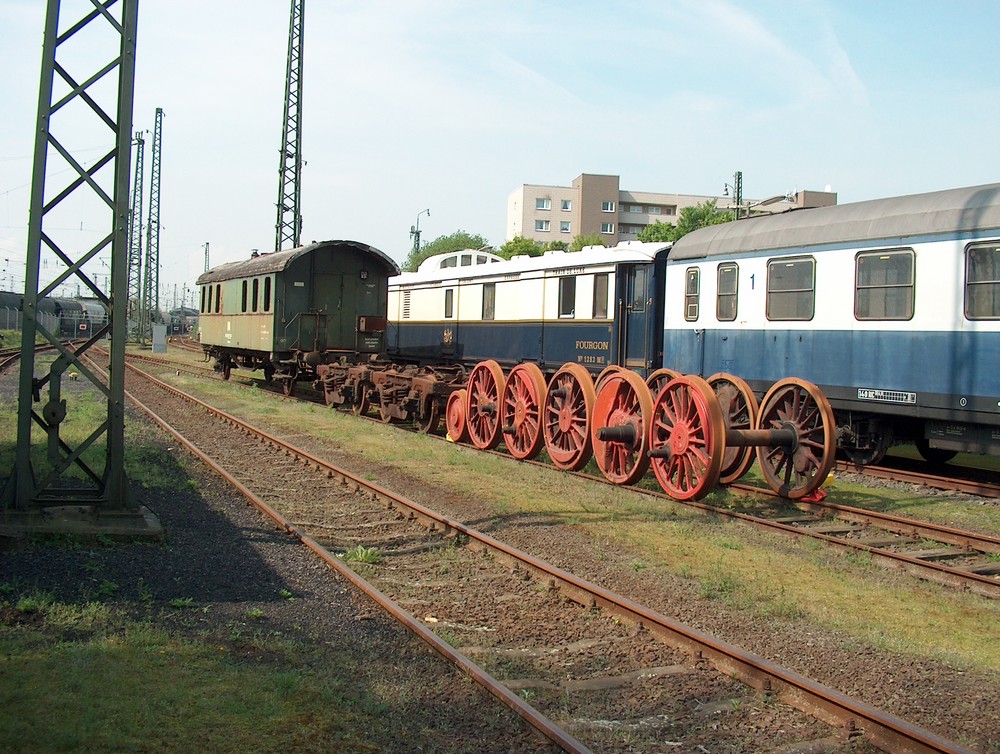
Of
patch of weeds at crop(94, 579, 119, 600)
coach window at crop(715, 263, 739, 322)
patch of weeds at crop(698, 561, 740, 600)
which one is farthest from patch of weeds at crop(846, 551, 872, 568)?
coach window at crop(715, 263, 739, 322)

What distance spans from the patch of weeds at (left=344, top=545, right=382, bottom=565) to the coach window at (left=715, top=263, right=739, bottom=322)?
26.2ft

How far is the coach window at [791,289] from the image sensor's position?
41.3 ft

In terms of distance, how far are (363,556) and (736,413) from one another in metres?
5.90

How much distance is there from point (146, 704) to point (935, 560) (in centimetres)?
646

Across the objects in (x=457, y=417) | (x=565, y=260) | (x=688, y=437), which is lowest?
(x=457, y=417)

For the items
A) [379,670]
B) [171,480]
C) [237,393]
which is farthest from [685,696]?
[237,393]

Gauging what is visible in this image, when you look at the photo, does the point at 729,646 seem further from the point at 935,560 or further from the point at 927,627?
the point at 935,560

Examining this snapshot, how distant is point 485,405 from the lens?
1416 cm

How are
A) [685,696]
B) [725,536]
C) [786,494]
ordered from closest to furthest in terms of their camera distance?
[685,696]
[725,536]
[786,494]

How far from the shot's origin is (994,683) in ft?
16.2

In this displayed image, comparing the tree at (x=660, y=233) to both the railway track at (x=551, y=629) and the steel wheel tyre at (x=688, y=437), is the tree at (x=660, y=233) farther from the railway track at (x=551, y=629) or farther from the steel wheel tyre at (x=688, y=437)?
the railway track at (x=551, y=629)

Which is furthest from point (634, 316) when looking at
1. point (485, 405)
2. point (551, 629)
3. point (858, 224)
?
point (551, 629)

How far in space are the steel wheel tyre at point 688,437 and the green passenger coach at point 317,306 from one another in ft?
38.0

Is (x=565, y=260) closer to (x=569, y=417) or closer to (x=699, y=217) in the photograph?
(x=569, y=417)
